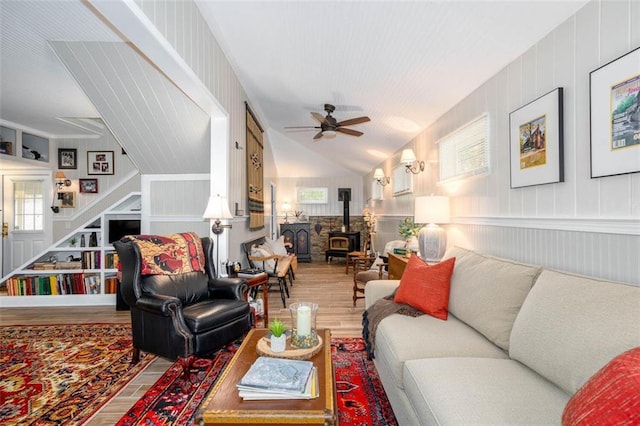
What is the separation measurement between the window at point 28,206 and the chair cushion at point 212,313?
5.08 meters

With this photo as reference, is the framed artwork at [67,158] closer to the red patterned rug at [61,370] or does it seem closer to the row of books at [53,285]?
the row of books at [53,285]

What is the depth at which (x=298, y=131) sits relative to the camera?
236 inches

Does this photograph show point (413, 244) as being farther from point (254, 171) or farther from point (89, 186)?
point (89, 186)

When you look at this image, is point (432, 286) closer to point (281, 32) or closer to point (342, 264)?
point (281, 32)

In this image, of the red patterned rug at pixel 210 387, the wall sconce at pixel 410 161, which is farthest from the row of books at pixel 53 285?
the wall sconce at pixel 410 161

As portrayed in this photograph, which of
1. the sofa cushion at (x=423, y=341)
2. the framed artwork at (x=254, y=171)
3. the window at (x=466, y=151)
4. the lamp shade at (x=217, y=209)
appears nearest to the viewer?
the sofa cushion at (x=423, y=341)

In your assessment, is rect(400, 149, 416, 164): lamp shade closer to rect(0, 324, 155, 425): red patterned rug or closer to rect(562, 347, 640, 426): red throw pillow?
rect(562, 347, 640, 426): red throw pillow

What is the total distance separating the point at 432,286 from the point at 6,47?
14.5 ft

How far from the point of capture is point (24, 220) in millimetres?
5562

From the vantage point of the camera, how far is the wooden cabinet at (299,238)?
7.90 metres

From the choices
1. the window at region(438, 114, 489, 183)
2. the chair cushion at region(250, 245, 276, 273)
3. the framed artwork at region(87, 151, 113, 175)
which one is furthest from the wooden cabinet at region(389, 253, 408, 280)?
the framed artwork at region(87, 151, 113, 175)

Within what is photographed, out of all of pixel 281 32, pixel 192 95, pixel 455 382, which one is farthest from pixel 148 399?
pixel 281 32

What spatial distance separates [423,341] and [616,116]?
147 centimetres

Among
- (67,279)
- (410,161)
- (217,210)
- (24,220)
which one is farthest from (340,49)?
(24,220)
